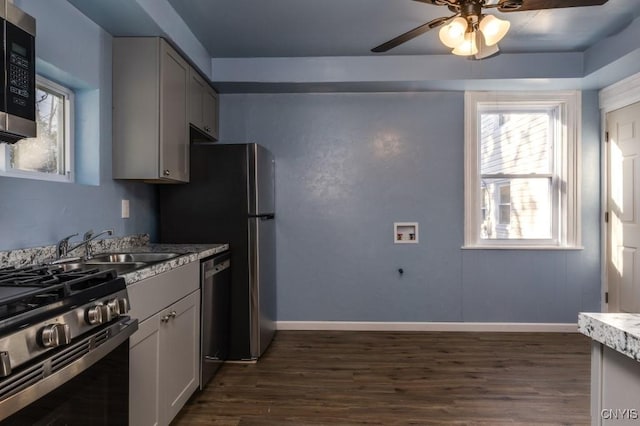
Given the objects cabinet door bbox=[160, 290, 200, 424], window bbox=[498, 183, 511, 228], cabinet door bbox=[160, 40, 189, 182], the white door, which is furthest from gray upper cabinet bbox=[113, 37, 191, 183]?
the white door

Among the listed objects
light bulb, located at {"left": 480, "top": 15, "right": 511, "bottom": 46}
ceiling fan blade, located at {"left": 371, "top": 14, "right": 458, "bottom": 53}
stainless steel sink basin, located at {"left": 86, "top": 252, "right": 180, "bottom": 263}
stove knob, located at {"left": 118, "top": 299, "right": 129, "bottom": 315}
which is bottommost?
stove knob, located at {"left": 118, "top": 299, "right": 129, "bottom": 315}

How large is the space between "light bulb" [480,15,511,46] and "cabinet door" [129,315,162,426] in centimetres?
211

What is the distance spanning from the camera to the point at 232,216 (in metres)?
2.89

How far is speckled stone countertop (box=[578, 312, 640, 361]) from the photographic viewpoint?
2.26 ft

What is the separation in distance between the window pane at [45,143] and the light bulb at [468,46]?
222cm

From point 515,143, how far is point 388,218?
1395 millimetres

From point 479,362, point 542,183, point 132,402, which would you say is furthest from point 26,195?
point 542,183

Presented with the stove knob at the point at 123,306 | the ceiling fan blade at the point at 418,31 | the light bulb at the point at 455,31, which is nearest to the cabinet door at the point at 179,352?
the stove knob at the point at 123,306

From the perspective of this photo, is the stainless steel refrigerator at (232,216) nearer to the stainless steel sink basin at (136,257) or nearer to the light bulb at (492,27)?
the stainless steel sink basin at (136,257)

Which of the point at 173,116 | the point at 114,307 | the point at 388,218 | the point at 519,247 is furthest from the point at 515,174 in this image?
the point at 114,307

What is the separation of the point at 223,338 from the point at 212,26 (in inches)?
88.7

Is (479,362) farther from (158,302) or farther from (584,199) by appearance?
(158,302)

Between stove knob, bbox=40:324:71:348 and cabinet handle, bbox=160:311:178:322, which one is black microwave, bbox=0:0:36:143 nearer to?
stove knob, bbox=40:324:71:348

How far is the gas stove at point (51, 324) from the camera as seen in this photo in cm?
90
